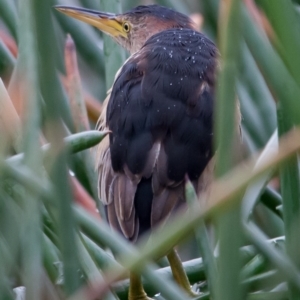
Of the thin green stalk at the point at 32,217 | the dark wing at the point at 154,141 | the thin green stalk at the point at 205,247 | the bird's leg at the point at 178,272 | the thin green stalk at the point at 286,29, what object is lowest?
the bird's leg at the point at 178,272

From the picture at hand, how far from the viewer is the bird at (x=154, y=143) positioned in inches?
65.6

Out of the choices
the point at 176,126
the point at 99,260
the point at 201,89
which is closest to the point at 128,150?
the point at 176,126

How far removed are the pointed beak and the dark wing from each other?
282 mm

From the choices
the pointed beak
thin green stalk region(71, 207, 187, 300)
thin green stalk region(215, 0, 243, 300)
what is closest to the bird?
the pointed beak

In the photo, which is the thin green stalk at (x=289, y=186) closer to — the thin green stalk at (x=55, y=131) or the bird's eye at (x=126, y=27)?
the thin green stalk at (x=55, y=131)

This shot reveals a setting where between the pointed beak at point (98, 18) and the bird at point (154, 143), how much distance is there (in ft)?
0.78

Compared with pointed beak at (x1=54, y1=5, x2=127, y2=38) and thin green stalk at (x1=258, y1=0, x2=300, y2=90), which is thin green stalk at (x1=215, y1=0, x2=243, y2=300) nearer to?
thin green stalk at (x1=258, y1=0, x2=300, y2=90)

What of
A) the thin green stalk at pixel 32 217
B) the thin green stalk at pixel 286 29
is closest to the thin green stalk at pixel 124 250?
the thin green stalk at pixel 32 217

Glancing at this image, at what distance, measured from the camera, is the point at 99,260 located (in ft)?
4.52

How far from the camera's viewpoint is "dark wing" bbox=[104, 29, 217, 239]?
5.47 ft

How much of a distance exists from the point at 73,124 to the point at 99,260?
470mm

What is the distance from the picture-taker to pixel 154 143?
1.67m

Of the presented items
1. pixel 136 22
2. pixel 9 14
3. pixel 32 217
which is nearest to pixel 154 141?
pixel 9 14

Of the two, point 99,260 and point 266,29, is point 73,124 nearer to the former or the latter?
point 99,260
